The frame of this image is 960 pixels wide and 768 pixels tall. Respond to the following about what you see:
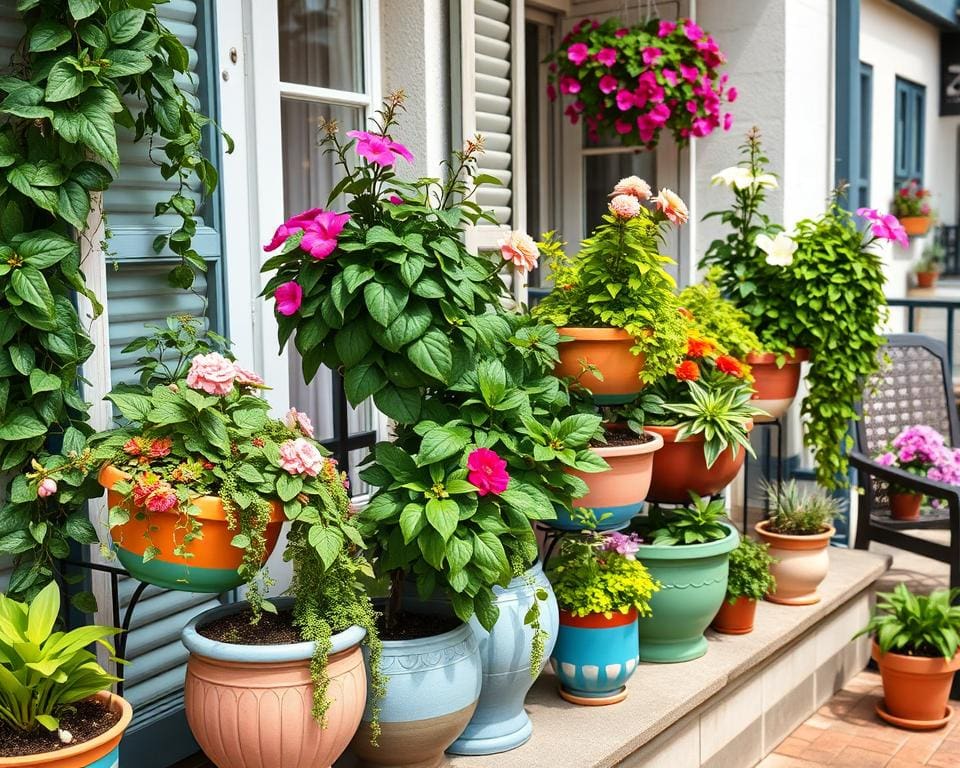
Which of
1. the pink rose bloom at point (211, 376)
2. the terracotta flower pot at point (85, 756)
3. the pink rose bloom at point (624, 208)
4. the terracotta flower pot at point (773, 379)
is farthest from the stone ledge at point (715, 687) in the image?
the pink rose bloom at point (624, 208)

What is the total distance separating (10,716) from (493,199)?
7.32 ft

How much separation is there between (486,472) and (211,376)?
587 mm

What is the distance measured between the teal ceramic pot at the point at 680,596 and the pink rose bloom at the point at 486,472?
1058 mm

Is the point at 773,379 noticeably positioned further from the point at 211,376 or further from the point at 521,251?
the point at 211,376

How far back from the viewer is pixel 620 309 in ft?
10.5

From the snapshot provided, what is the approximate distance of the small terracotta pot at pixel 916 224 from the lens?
784 cm

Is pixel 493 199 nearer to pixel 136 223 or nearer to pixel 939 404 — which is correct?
pixel 136 223

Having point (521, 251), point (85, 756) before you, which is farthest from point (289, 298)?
point (85, 756)

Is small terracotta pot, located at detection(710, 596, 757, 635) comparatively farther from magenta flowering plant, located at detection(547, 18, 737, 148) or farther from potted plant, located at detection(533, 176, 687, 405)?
magenta flowering plant, located at detection(547, 18, 737, 148)

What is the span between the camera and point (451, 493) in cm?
240

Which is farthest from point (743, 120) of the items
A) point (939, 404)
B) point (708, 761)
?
point (708, 761)

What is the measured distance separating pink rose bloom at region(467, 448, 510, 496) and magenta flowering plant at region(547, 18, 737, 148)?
240 centimetres

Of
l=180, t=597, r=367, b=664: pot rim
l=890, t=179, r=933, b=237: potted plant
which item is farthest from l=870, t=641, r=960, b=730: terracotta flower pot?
l=890, t=179, r=933, b=237: potted plant

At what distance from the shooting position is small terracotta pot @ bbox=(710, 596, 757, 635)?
143 inches
